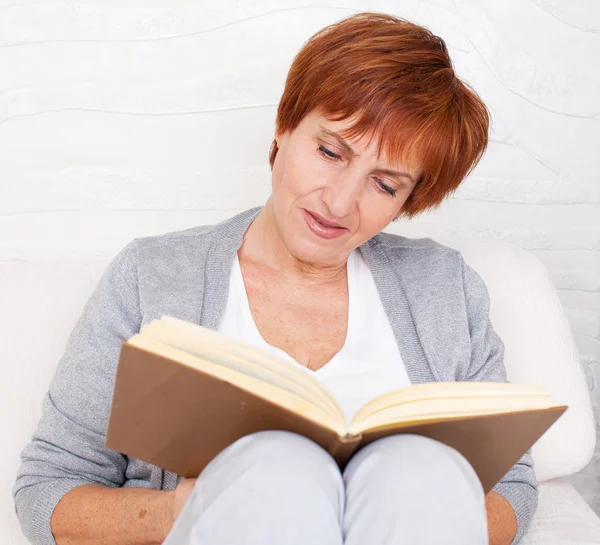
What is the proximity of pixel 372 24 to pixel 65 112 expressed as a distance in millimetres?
881

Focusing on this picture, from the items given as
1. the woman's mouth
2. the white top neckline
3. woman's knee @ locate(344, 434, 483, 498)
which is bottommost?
the white top neckline

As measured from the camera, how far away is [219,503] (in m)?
0.97

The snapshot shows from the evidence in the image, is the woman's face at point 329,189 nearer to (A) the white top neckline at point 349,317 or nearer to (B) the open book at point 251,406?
(A) the white top neckline at point 349,317

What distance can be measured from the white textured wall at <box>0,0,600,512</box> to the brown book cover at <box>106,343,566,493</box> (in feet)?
3.53

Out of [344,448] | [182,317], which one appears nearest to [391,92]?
[182,317]

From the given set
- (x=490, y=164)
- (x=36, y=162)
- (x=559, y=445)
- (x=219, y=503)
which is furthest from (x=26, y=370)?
(x=490, y=164)

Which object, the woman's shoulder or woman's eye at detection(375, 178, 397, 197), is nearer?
woman's eye at detection(375, 178, 397, 197)

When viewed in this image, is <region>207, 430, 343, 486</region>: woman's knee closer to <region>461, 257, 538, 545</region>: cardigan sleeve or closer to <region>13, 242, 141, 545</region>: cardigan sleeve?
<region>13, 242, 141, 545</region>: cardigan sleeve

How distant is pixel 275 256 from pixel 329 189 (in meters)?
0.24

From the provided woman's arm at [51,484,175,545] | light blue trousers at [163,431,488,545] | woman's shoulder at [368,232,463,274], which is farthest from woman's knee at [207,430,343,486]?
woman's shoulder at [368,232,463,274]

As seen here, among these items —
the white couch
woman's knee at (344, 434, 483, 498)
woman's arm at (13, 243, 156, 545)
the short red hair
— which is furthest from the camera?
the white couch

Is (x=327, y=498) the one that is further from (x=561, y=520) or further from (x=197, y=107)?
(x=197, y=107)

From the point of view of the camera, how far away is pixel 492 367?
62.3 inches

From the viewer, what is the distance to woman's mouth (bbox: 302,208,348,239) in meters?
1.46
